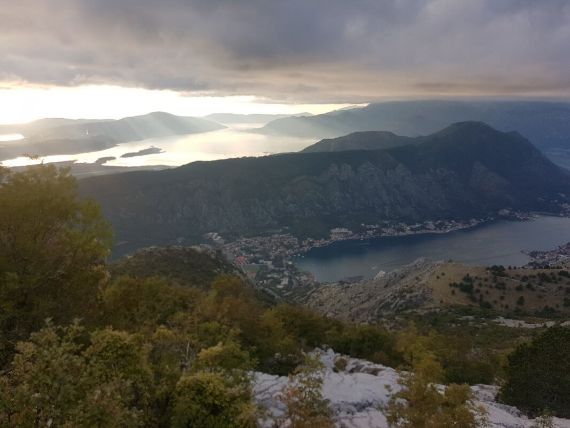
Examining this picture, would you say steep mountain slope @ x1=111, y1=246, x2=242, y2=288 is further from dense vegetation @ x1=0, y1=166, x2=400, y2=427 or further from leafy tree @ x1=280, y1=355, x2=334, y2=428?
leafy tree @ x1=280, y1=355, x2=334, y2=428

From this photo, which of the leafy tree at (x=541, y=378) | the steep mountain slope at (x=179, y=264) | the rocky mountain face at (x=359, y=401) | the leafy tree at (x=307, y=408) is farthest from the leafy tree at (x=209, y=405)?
the steep mountain slope at (x=179, y=264)

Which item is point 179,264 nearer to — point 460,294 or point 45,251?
point 460,294

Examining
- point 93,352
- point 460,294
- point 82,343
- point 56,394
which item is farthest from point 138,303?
point 460,294

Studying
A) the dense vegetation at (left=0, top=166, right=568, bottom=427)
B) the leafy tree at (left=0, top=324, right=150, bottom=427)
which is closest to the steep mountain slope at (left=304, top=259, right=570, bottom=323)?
the dense vegetation at (left=0, top=166, right=568, bottom=427)

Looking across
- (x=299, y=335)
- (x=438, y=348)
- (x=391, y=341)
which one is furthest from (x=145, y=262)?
(x=438, y=348)

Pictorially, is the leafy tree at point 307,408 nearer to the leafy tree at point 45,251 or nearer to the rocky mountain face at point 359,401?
the rocky mountain face at point 359,401

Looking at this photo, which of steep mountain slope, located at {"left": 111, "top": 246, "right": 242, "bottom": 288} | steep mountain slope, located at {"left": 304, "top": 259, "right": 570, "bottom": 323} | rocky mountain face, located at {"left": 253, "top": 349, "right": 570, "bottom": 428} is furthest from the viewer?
steep mountain slope, located at {"left": 304, "top": 259, "right": 570, "bottom": 323}

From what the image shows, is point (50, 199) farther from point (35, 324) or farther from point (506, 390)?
point (506, 390)
